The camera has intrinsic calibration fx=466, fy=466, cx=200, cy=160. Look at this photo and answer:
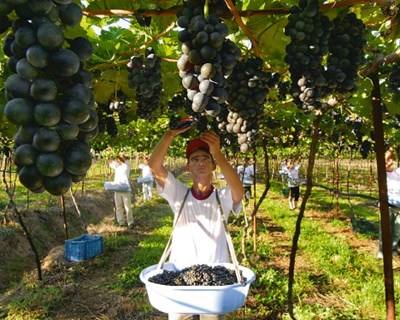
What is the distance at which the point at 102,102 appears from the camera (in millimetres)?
3379

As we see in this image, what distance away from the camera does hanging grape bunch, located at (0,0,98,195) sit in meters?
0.88

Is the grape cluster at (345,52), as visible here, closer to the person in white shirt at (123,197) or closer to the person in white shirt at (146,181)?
the person in white shirt at (123,197)

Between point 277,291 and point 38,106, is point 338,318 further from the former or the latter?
point 38,106

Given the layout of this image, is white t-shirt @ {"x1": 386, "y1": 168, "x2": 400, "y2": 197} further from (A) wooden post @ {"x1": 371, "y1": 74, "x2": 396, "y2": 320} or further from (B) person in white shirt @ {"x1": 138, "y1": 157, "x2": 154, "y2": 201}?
(B) person in white shirt @ {"x1": 138, "y1": 157, "x2": 154, "y2": 201}

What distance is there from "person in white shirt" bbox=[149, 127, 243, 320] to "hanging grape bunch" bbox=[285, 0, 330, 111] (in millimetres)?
1463

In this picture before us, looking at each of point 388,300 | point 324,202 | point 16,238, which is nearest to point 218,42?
point 388,300

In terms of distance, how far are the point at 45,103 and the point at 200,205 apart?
257 cm

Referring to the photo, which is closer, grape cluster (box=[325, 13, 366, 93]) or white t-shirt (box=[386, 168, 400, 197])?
grape cluster (box=[325, 13, 366, 93])

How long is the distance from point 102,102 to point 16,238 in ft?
28.7

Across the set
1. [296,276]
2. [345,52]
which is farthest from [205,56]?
[296,276]

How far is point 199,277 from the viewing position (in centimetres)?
273

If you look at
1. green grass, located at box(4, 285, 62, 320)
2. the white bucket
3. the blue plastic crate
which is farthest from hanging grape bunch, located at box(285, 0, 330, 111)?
the blue plastic crate

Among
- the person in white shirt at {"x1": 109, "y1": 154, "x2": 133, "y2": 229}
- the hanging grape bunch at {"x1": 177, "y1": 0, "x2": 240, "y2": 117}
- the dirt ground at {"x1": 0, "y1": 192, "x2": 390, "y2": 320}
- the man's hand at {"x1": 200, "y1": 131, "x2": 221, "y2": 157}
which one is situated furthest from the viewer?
the person in white shirt at {"x1": 109, "y1": 154, "x2": 133, "y2": 229}

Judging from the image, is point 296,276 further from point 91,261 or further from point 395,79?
point 395,79
